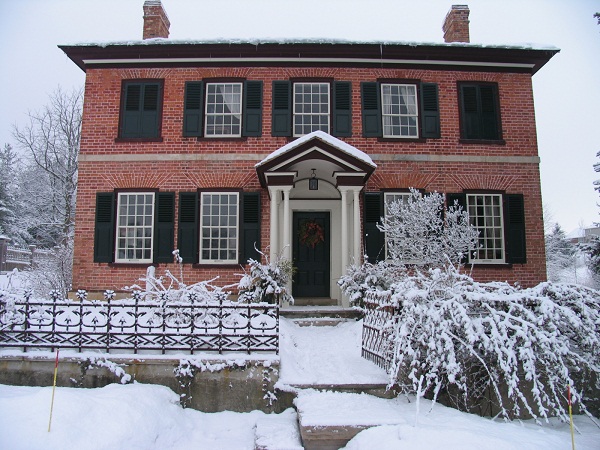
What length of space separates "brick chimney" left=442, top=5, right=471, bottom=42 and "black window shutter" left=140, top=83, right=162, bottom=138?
9.05m

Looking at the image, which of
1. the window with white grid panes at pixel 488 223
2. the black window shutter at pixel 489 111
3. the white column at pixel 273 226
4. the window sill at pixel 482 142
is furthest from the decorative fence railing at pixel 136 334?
the black window shutter at pixel 489 111

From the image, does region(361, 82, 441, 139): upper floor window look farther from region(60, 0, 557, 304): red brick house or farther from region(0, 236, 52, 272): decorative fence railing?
region(0, 236, 52, 272): decorative fence railing

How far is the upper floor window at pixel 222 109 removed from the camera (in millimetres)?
11958

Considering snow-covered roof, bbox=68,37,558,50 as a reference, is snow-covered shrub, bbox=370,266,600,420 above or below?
below

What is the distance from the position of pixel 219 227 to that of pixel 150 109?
386cm

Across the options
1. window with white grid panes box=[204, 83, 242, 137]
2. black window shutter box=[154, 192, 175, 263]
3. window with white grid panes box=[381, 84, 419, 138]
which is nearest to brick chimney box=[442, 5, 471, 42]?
window with white grid panes box=[381, 84, 419, 138]

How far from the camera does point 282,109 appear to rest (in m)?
12.0

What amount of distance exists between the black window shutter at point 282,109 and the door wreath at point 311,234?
2.60m

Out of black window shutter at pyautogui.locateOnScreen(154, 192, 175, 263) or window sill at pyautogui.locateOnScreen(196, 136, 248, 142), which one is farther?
Result: window sill at pyautogui.locateOnScreen(196, 136, 248, 142)

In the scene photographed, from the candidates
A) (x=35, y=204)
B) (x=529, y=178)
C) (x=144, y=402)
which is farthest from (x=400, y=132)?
(x=35, y=204)

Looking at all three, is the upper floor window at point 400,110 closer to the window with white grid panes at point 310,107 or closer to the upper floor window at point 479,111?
the upper floor window at point 479,111

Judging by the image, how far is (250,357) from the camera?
612 cm

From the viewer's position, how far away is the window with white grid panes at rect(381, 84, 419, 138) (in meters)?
12.2

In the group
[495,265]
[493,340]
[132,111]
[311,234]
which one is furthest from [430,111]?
[493,340]
